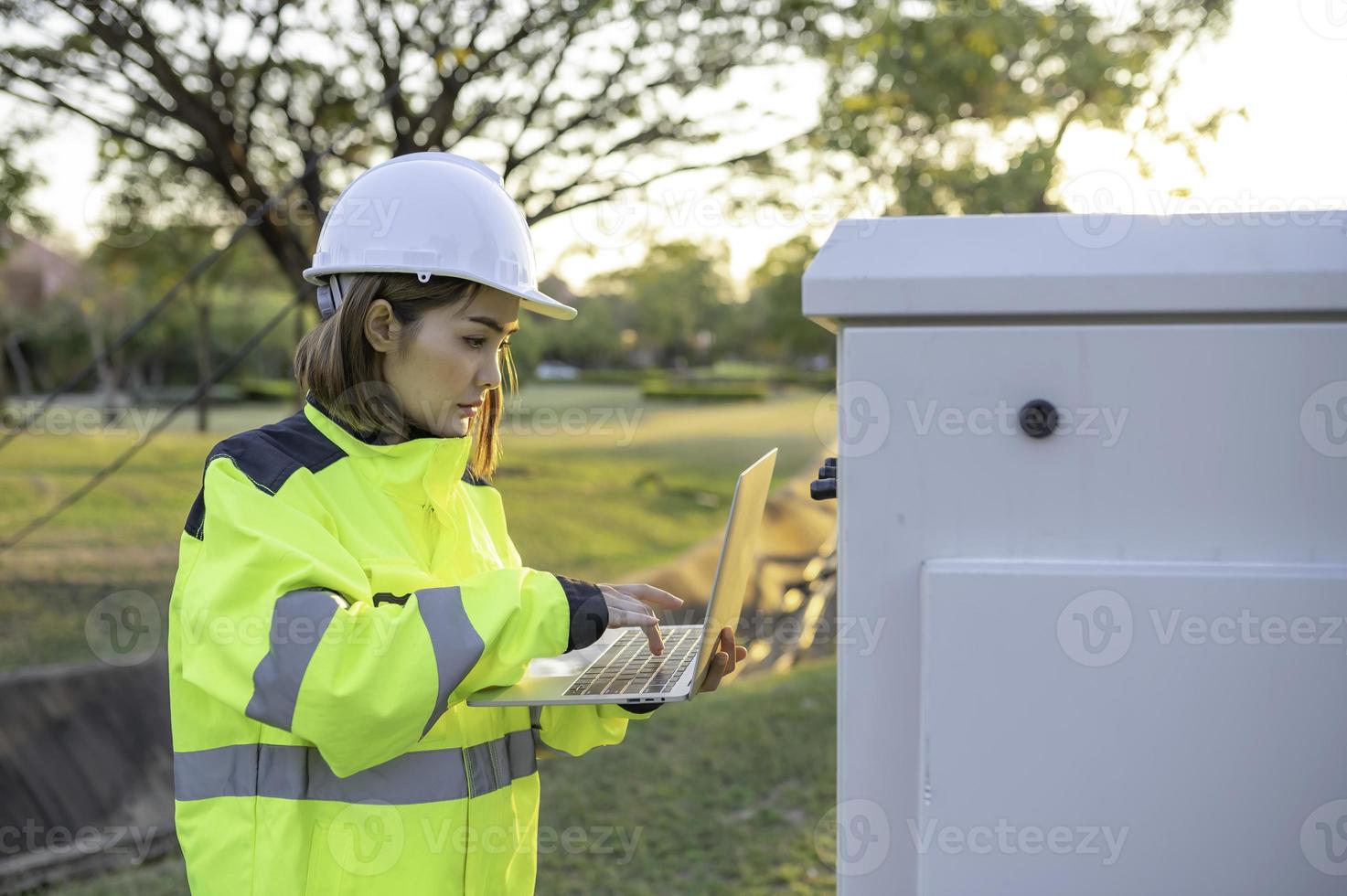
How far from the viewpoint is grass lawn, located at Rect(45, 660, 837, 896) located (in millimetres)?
3709

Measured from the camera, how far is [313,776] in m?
1.37

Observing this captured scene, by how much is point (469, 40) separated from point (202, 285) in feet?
22.7

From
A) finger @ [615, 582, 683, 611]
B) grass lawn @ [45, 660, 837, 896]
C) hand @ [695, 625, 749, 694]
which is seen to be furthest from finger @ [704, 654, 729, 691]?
grass lawn @ [45, 660, 837, 896]

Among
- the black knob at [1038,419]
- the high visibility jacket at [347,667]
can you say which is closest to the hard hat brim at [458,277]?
the high visibility jacket at [347,667]

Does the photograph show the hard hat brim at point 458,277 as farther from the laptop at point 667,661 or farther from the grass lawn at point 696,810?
the grass lawn at point 696,810

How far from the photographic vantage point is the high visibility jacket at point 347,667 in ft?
3.91

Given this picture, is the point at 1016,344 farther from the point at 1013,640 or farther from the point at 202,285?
the point at 202,285

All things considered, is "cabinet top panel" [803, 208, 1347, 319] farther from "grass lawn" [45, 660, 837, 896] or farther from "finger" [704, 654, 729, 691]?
"grass lawn" [45, 660, 837, 896]

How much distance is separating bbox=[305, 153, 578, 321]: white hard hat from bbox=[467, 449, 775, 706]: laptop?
0.47m

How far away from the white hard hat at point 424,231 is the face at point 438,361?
0.17ft

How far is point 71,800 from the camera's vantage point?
170 inches

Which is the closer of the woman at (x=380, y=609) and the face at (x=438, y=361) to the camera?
the woman at (x=380, y=609)

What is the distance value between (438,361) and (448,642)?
431 mm

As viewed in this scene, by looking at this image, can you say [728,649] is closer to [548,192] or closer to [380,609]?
[380,609]
